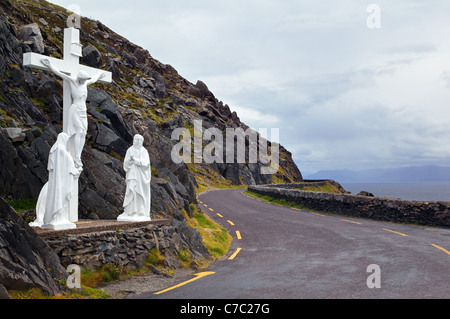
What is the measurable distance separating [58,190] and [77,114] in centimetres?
233

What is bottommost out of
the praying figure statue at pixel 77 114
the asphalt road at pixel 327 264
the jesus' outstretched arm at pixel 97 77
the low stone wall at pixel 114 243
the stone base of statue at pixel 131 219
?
the asphalt road at pixel 327 264

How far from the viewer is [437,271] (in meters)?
9.48

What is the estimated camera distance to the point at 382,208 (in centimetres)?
2066

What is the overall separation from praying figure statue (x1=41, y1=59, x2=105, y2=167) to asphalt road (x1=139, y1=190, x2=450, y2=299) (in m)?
4.25

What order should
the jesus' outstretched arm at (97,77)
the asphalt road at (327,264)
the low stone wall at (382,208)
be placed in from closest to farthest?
the asphalt road at (327,264), the jesus' outstretched arm at (97,77), the low stone wall at (382,208)

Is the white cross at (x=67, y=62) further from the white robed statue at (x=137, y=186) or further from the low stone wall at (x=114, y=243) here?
the low stone wall at (x=114, y=243)

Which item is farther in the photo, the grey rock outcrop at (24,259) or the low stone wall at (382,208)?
the low stone wall at (382,208)

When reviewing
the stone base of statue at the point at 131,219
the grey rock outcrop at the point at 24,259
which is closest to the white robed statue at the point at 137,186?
the stone base of statue at the point at 131,219

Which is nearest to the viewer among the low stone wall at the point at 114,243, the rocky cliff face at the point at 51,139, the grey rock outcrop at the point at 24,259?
the grey rock outcrop at the point at 24,259

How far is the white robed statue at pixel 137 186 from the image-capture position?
10.7 m

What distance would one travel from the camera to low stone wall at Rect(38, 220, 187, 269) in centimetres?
809

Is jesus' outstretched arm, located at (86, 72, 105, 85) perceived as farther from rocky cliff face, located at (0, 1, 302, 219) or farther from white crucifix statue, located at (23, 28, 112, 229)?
rocky cliff face, located at (0, 1, 302, 219)
